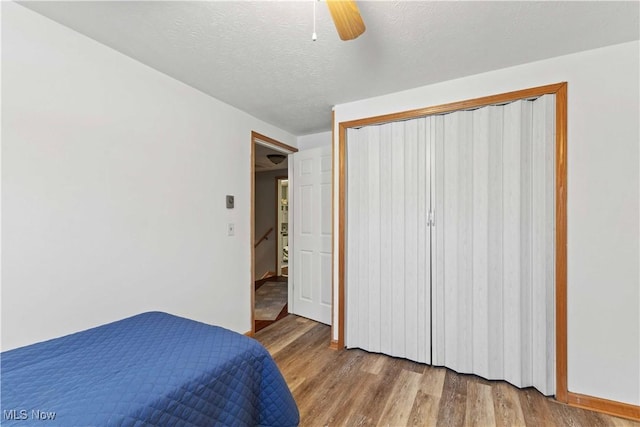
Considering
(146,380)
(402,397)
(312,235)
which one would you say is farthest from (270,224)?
(146,380)

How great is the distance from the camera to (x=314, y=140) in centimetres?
379

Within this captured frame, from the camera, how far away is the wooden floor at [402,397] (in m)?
1.78

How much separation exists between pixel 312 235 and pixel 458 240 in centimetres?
176

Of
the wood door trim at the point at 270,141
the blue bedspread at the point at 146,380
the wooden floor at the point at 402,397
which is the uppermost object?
the wood door trim at the point at 270,141

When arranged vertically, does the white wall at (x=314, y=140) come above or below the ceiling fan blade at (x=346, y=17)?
above

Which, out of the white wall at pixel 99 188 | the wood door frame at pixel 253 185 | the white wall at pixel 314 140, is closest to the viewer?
the white wall at pixel 99 188

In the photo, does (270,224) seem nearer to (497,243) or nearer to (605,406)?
(497,243)

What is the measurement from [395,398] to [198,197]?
2183 mm

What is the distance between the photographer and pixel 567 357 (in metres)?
1.94

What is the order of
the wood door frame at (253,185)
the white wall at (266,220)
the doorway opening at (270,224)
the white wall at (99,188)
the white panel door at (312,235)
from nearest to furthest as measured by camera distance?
the white wall at (99,188) < the wood door frame at (253,185) < the white panel door at (312,235) < the doorway opening at (270,224) < the white wall at (266,220)

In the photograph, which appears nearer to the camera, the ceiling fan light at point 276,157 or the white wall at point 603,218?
the white wall at point 603,218

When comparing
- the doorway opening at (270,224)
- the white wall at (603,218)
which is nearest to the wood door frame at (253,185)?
the doorway opening at (270,224)

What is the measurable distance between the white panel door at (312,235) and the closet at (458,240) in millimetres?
673

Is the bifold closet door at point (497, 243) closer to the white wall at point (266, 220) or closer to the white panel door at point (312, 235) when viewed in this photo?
the white panel door at point (312, 235)
